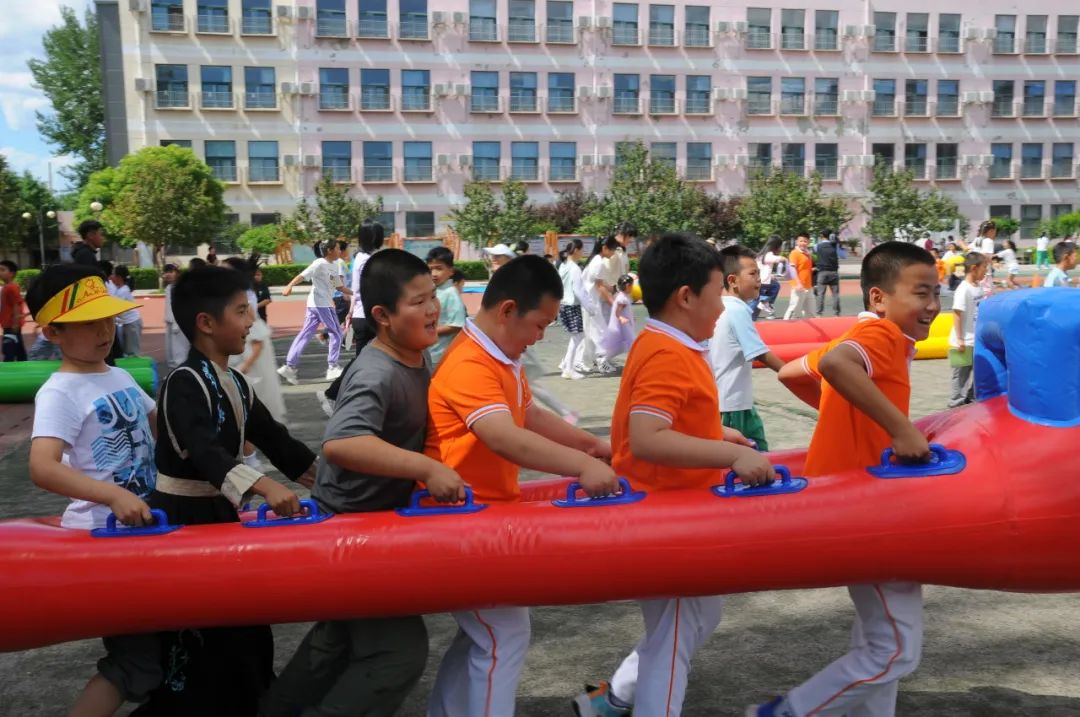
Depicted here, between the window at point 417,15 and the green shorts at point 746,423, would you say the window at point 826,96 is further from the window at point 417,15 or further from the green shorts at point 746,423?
the green shorts at point 746,423

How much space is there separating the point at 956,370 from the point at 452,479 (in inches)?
289

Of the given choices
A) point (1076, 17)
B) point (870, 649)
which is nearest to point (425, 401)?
point (870, 649)

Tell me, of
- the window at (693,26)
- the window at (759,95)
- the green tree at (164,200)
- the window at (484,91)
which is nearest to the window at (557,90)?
the window at (484,91)

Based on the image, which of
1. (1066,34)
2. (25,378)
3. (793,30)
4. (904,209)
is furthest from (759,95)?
(25,378)

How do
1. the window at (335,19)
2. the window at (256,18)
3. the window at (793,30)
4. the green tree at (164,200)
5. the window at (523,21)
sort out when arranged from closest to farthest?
the green tree at (164,200), the window at (256,18), the window at (335,19), the window at (523,21), the window at (793,30)

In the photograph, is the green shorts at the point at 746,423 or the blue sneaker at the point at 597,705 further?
the green shorts at the point at 746,423

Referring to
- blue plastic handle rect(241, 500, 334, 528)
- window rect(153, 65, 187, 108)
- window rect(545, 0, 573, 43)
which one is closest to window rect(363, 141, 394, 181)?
window rect(153, 65, 187, 108)

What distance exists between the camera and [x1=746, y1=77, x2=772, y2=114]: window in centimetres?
4578

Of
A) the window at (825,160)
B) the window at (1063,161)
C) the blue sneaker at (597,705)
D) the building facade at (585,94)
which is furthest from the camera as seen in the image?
the window at (1063,161)

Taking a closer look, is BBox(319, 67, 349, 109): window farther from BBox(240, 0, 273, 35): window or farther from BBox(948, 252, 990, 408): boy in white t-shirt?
BBox(948, 252, 990, 408): boy in white t-shirt

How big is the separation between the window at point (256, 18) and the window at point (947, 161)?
98.1 feet

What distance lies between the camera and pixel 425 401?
3.08 meters

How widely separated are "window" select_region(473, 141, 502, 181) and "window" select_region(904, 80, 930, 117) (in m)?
18.8

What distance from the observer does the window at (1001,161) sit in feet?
158
